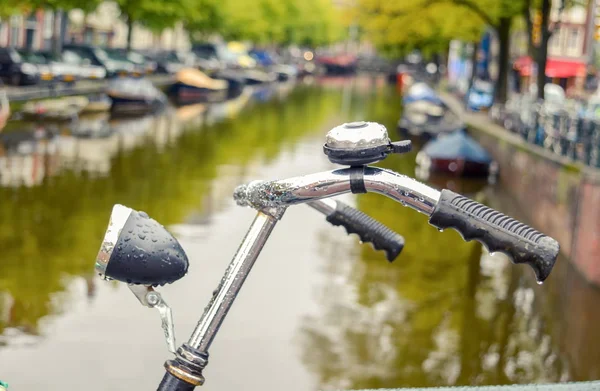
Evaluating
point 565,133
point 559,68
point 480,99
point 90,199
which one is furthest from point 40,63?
point 559,68

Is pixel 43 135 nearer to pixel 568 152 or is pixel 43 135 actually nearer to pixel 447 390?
pixel 568 152

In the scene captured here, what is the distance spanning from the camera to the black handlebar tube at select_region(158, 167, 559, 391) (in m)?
1.99

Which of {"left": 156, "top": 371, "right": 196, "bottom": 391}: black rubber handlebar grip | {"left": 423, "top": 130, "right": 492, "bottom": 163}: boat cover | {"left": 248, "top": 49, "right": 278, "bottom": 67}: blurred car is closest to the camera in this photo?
{"left": 156, "top": 371, "right": 196, "bottom": 391}: black rubber handlebar grip

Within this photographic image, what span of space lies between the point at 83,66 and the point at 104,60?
3941mm

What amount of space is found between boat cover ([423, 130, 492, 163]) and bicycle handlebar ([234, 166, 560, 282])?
2242cm

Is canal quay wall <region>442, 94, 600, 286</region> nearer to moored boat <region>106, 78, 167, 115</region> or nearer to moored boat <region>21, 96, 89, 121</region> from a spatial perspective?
moored boat <region>21, 96, 89, 121</region>

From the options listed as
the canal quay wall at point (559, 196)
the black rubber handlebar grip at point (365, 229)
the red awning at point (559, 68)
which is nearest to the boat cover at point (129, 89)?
the canal quay wall at point (559, 196)

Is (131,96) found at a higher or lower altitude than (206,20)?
lower

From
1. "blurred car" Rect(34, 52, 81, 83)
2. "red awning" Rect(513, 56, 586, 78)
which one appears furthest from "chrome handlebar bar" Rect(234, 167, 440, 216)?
"red awning" Rect(513, 56, 586, 78)


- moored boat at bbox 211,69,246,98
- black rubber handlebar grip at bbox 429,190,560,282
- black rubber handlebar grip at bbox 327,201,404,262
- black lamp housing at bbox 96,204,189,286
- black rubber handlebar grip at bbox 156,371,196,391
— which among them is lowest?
moored boat at bbox 211,69,246,98

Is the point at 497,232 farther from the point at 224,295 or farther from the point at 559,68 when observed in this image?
the point at 559,68

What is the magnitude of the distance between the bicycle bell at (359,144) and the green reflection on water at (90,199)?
7.76 metres

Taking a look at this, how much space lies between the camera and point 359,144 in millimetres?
2047

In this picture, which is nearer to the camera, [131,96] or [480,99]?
[131,96]
